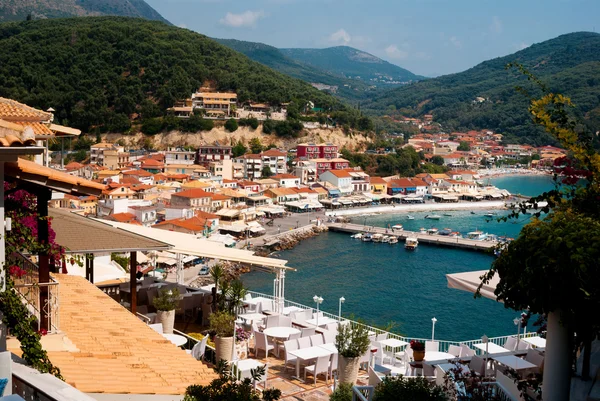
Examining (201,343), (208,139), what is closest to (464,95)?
(208,139)

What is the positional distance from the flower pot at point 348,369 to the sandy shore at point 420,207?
133ft

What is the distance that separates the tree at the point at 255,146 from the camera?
62.6 meters

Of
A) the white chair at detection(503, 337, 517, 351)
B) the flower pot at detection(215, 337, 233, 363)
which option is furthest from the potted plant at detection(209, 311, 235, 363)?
the white chair at detection(503, 337, 517, 351)

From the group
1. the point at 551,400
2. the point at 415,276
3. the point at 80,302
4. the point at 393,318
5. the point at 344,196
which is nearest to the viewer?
the point at 551,400

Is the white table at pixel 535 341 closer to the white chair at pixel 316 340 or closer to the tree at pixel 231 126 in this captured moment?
the white chair at pixel 316 340

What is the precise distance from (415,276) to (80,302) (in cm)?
2546

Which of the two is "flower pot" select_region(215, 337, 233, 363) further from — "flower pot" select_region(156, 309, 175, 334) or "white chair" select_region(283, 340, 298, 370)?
"flower pot" select_region(156, 309, 175, 334)

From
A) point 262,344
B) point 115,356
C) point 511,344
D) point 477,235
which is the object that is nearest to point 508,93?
point 477,235

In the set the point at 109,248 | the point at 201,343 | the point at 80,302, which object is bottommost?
the point at 201,343

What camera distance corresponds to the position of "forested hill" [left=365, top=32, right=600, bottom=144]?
113 metres

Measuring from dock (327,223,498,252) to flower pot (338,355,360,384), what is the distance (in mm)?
31062

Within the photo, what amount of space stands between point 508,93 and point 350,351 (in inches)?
5484

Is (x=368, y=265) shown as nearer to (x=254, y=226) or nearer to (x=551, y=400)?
(x=254, y=226)

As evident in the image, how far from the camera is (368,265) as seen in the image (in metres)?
32.4
